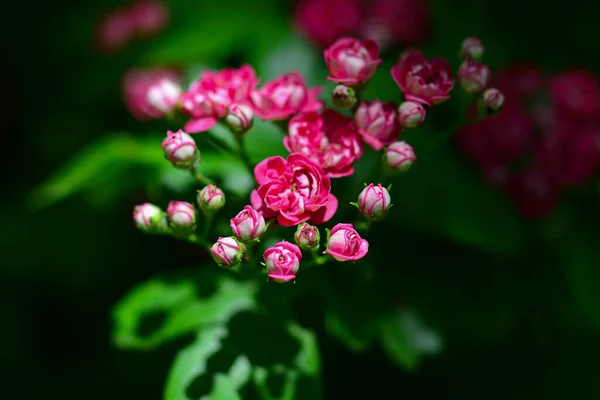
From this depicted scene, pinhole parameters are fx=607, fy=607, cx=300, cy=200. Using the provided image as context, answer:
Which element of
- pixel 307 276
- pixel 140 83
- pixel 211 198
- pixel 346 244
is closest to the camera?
pixel 346 244

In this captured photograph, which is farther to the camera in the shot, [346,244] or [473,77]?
[473,77]

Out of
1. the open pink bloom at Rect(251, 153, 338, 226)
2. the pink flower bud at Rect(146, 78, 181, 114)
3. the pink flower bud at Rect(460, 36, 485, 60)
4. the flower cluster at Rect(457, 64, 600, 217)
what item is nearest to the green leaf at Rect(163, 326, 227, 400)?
the open pink bloom at Rect(251, 153, 338, 226)

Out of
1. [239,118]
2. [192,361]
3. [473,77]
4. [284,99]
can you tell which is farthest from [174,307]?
[473,77]

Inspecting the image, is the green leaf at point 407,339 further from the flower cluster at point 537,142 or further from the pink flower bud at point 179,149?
the pink flower bud at point 179,149

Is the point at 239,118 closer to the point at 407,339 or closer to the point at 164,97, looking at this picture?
the point at 164,97

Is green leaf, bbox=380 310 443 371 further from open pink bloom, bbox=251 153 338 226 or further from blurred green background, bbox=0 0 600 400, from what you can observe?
open pink bloom, bbox=251 153 338 226

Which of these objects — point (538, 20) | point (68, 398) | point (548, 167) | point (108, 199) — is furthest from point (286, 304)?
point (538, 20)

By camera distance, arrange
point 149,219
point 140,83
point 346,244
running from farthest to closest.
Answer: point 140,83 → point 149,219 → point 346,244
